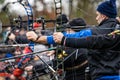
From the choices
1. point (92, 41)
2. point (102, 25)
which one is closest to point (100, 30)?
point (102, 25)

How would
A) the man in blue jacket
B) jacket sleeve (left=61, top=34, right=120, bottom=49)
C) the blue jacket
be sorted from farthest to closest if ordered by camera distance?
1. the blue jacket
2. the man in blue jacket
3. jacket sleeve (left=61, top=34, right=120, bottom=49)

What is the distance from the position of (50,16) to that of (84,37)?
16.1 meters

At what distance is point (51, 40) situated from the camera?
4426 mm

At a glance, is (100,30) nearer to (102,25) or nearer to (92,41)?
(102,25)

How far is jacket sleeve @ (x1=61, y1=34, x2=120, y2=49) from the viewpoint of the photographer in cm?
424

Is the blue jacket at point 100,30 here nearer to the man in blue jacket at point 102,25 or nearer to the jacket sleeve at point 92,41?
the man in blue jacket at point 102,25

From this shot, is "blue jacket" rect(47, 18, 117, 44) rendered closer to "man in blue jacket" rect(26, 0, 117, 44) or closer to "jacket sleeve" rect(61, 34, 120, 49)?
"man in blue jacket" rect(26, 0, 117, 44)

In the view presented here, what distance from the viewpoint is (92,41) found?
425 cm

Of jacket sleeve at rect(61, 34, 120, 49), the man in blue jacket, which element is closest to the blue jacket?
the man in blue jacket

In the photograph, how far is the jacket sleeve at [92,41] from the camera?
4238mm

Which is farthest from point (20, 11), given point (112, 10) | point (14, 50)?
point (112, 10)

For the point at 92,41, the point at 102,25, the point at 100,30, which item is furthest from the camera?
the point at 102,25

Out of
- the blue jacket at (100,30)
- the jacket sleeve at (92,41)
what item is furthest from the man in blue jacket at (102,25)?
the jacket sleeve at (92,41)

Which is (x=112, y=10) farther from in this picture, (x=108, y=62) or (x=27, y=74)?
(x=27, y=74)
